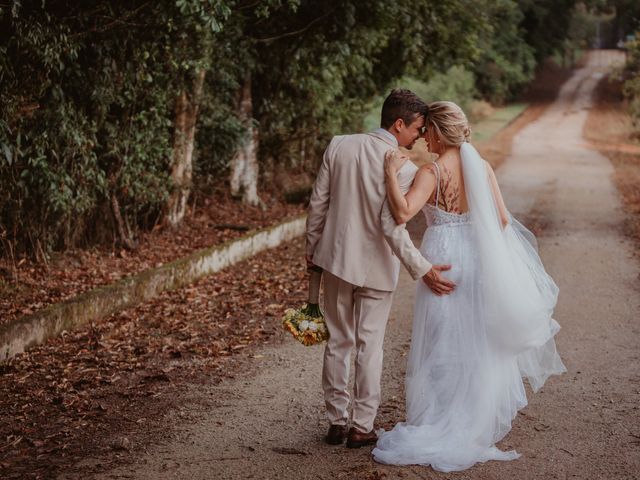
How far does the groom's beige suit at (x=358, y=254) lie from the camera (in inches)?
198

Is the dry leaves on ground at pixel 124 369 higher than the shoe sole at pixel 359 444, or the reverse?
the shoe sole at pixel 359 444

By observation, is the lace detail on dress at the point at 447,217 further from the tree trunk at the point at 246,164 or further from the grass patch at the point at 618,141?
the tree trunk at the point at 246,164

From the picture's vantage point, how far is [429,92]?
32.1m

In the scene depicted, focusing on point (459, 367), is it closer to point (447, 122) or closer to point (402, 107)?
point (447, 122)

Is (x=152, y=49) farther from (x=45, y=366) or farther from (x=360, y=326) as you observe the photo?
(x=360, y=326)

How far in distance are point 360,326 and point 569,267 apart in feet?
23.5

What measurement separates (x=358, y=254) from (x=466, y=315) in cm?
79

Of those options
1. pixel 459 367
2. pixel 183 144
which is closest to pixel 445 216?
pixel 459 367

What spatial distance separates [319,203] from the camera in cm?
520

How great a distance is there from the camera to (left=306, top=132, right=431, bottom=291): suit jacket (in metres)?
5.01

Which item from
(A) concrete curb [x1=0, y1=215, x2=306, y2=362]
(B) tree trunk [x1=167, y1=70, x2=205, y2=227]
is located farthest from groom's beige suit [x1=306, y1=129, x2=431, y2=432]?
(B) tree trunk [x1=167, y1=70, x2=205, y2=227]

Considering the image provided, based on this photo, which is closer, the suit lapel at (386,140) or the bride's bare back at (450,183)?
the suit lapel at (386,140)

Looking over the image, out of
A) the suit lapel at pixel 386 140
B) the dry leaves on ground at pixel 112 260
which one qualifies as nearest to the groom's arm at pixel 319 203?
the suit lapel at pixel 386 140

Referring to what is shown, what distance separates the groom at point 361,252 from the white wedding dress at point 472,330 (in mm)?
164
